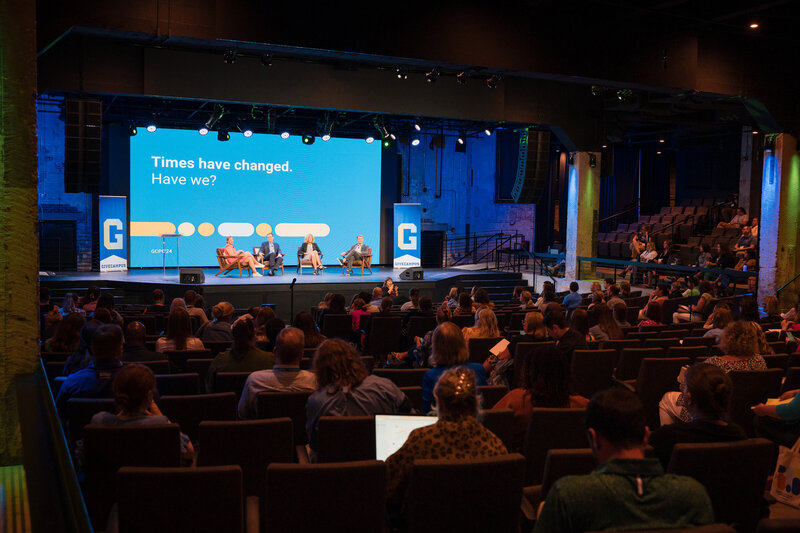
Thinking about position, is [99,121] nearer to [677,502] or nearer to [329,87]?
[329,87]

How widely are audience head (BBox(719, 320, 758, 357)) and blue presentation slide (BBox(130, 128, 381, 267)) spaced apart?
545 inches

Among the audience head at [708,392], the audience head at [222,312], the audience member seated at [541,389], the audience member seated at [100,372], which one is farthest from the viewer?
the audience head at [222,312]

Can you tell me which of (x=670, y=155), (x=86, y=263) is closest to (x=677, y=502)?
(x=86, y=263)

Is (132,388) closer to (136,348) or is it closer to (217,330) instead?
(136,348)

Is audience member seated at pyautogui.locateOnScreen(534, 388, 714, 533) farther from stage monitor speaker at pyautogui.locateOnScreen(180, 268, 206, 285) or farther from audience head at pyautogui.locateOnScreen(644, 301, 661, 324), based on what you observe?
stage monitor speaker at pyautogui.locateOnScreen(180, 268, 206, 285)

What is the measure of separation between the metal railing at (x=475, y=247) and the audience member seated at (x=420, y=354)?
1336 cm

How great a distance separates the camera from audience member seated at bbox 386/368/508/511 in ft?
8.55

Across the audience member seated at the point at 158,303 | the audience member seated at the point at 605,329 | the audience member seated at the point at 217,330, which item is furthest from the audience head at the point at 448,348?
the audience member seated at the point at 158,303

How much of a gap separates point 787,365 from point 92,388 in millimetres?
4912

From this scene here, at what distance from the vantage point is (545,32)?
10234 millimetres

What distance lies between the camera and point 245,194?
17.3m

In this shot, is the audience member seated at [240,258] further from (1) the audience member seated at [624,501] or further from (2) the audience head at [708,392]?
(1) the audience member seated at [624,501]

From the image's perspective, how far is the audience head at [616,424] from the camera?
6.46ft

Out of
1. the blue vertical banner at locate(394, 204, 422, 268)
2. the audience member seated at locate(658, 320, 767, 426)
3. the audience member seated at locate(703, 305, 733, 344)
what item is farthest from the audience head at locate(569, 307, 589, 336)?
the blue vertical banner at locate(394, 204, 422, 268)
